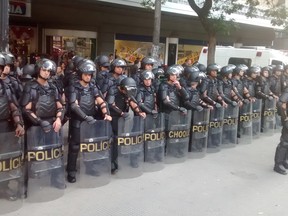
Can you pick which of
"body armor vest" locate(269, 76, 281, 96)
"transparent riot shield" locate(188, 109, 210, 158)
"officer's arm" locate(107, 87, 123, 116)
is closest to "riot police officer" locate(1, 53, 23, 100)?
"officer's arm" locate(107, 87, 123, 116)

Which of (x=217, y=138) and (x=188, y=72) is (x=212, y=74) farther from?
(x=217, y=138)

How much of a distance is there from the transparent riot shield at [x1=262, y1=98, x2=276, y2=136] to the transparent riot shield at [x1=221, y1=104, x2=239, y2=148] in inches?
58.3

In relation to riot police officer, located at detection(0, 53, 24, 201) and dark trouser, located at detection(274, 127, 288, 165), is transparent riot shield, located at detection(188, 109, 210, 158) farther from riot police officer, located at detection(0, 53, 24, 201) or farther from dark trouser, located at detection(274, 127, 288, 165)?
riot police officer, located at detection(0, 53, 24, 201)

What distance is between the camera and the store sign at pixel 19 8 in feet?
42.4

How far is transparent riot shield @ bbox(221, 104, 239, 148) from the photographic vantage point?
756 centimetres

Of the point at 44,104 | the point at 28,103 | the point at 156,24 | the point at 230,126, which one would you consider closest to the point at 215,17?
the point at 156,24

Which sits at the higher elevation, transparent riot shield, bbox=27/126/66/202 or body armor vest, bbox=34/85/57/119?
body armor vest, bbox=34/85/57/119

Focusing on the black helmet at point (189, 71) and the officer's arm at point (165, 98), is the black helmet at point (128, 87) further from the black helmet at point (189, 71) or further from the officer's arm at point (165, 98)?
the black helmet at point (189, 71)

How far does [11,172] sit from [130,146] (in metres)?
1.83

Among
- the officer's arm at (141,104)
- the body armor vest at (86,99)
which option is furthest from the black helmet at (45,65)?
the officer's arm at (141,104)

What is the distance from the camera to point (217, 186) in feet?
18.5

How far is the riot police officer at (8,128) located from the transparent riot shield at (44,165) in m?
0.15

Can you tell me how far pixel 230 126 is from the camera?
761cm

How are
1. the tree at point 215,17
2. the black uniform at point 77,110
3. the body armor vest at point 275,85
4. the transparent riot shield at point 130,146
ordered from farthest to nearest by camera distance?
the tree at point 215,17, the body armor vest at point 275,85, the transparent riot shield at point 130,146, the black uniform at point 77,110
